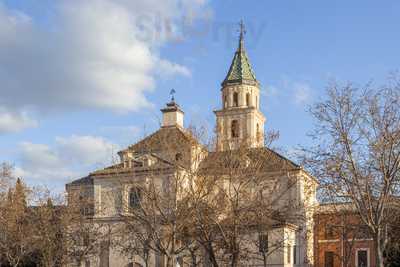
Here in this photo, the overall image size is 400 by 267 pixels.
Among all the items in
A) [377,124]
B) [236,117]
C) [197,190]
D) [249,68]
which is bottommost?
[197,190]

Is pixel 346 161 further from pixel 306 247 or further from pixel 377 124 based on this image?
pixel 306 247

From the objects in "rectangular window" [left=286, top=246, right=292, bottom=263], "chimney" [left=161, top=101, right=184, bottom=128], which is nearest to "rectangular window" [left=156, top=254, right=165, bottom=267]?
"rectangular window" [left=286, top=246, right=292, bottom=263]

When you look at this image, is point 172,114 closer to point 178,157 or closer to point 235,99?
point 235,99

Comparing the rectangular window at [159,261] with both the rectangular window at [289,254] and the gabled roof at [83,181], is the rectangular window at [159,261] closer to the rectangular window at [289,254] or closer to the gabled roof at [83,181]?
the rectangular window at [289,254]

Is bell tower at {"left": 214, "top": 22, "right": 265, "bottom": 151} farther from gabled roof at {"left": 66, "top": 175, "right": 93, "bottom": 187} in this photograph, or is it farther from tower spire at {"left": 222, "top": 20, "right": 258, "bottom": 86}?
gabled roof at {"left": 66, "top": 175, "right": 93, "bottom": 187}

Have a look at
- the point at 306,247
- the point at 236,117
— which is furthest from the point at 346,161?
the point at 236,117

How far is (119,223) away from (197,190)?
19.5 metres

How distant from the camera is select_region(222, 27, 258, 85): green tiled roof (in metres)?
71.6

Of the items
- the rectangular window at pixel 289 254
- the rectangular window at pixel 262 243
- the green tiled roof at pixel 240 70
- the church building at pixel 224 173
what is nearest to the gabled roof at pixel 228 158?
the church building at pixel 224 173

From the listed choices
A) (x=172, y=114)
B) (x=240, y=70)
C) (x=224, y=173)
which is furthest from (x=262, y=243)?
(x=240, y=70)

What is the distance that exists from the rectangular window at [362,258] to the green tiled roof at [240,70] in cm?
2153

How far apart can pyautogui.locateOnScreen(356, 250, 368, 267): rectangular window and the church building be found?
6243 millimetres

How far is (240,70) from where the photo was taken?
238 ft

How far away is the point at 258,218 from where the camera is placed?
3962 cm
